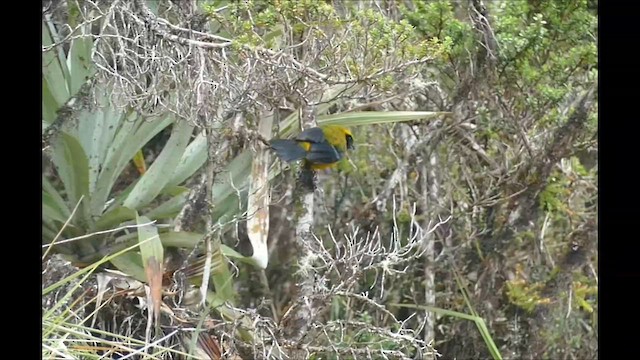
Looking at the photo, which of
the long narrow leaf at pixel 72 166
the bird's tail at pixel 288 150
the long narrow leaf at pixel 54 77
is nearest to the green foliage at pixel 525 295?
the bird's tail at pixel 288 150

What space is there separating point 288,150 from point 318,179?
78 centimetres

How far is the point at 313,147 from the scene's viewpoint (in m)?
3.05

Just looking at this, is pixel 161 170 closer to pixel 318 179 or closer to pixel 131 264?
pixel 131 264

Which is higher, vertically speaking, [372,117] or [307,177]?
[372,117]

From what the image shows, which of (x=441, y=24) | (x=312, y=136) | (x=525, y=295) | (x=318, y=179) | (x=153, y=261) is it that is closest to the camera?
(x=153, y=261)

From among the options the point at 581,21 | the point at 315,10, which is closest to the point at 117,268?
the point at 315,10

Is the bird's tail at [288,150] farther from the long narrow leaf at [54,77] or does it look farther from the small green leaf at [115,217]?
the long narrow leaf at [54,77]

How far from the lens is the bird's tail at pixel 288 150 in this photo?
2994 mm

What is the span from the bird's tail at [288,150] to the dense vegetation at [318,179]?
0.15 metres

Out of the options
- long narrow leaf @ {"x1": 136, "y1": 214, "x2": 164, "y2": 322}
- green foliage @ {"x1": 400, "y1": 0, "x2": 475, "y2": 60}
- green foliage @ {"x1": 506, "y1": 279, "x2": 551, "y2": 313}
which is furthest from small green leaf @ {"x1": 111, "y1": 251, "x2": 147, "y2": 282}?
green foliage @ {"x1": 506, "y1": 279, "x2": 551, "y2": 313}

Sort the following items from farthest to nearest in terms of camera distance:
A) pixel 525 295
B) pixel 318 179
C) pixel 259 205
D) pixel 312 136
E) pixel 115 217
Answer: pixel 525 295 → pixel 318 179 → pixel 115 217 → pixel 259 205 → pixel 312 136

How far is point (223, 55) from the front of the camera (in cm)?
294

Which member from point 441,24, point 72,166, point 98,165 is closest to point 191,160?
point 98,165
